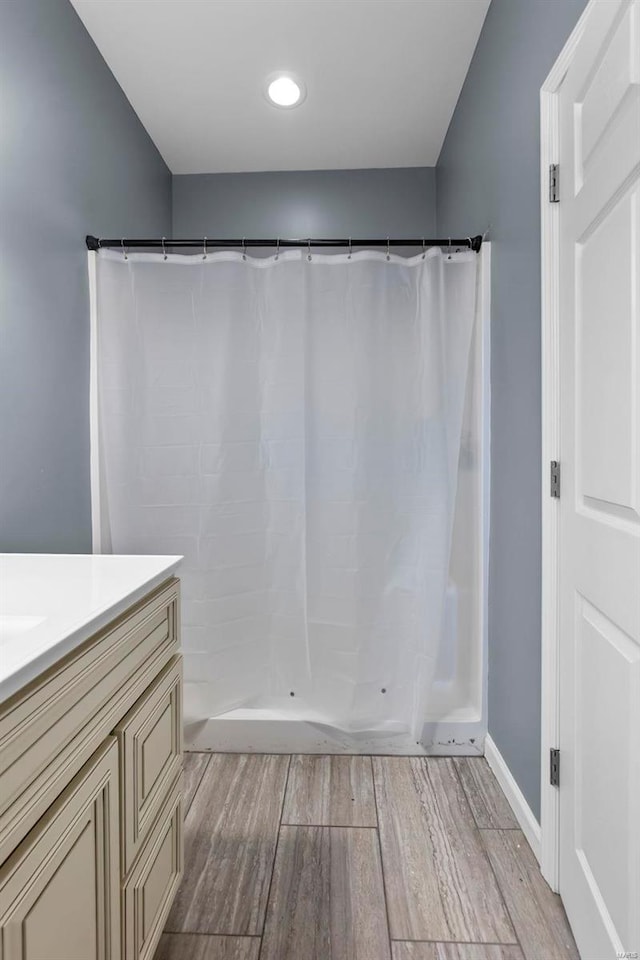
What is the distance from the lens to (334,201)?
273cm

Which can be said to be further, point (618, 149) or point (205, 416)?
point (205, 416)

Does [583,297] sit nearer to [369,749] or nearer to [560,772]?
[560,772]

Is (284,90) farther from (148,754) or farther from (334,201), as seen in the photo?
(148,754)

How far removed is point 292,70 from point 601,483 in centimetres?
206

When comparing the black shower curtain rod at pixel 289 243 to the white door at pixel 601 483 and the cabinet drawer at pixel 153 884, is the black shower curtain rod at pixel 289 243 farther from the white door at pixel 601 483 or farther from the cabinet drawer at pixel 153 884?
the cabinet drawer at pixel 153 884

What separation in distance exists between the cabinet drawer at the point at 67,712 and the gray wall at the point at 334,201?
2.36 meters

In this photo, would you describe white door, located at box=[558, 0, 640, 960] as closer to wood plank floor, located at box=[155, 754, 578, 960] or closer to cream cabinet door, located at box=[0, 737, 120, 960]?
wood plank floor, located at box=[155, 754, 578, 960]

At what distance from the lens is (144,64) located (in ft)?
6.50

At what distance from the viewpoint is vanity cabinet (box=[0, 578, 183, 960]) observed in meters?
0.60

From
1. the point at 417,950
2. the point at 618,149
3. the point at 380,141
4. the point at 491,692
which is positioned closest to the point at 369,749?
the point at 491,692

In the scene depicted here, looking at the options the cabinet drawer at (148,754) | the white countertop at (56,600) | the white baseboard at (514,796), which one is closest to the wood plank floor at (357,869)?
the white baseboard at (514,796)

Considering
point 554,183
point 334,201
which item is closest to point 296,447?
point 554,183

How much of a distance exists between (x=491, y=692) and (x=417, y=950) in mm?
811

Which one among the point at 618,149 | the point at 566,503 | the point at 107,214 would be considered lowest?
the point at 566,503
